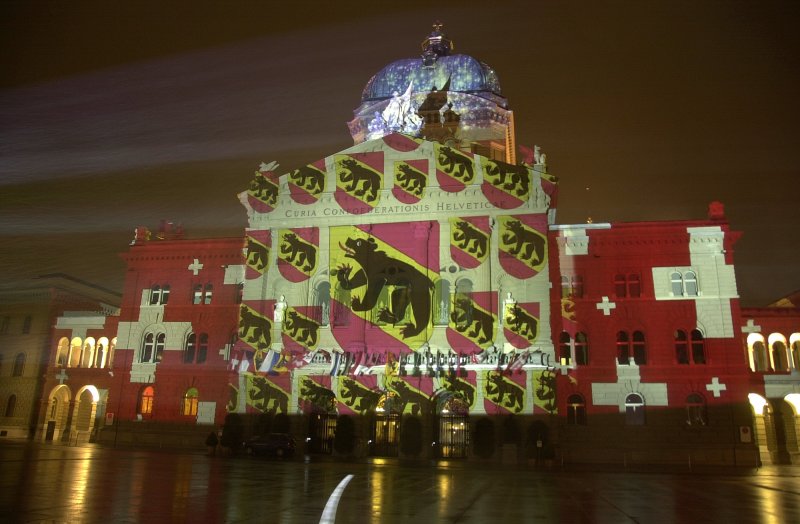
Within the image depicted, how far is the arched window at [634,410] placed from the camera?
39031 mm

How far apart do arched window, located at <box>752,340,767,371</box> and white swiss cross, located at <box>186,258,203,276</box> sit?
39.9m

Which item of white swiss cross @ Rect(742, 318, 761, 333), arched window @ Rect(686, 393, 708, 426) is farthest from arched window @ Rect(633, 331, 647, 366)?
white swiss cross @ Rect(742, 318, 761, 333)

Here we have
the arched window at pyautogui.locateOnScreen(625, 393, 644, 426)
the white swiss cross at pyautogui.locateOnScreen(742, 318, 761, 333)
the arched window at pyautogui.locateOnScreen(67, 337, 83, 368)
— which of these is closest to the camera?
the arched window at pyautogui.locateOnScreen(625, 393, 644, 426)

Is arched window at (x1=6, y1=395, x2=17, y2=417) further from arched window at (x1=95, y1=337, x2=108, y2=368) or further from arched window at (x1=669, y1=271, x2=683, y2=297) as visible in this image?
arched window at (x1=669, y1=271, x2=683, y2=297)

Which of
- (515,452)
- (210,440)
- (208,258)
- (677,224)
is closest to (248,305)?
(208,258)

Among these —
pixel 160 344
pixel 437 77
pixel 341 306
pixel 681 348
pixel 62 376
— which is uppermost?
pixel 437 77

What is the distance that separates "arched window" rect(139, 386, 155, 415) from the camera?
46062mm

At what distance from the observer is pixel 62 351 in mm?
52969

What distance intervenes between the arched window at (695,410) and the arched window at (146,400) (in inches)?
1424

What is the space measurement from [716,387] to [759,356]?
7.47 m

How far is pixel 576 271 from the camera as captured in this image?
138 feet

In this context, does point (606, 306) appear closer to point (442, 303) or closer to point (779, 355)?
point (442, 303)

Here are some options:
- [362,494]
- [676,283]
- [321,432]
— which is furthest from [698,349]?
[362,494]

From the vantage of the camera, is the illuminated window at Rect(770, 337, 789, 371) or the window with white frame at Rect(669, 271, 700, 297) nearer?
the window with white frame at Rect(669, 271, 700, 297)
